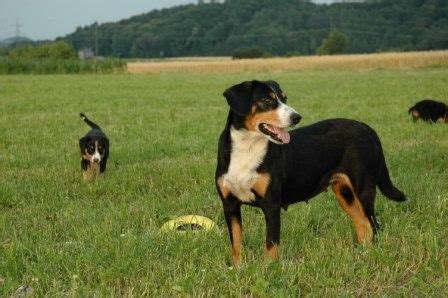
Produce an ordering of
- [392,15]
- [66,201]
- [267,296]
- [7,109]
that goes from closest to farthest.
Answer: [267,296]
[66,201]
[7,109]
[392,15]

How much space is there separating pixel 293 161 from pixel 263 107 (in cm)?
62

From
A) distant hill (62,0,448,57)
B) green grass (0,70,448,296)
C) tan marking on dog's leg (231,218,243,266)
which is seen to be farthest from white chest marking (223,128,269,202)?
distant hill (62,0,448,57)

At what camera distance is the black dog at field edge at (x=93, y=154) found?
845 centimetres

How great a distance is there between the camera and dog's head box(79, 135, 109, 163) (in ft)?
28.1

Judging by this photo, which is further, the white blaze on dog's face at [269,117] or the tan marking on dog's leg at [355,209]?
the tan marking on dog's leg at [355,209]

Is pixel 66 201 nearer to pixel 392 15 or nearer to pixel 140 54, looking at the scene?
pixel 140 54

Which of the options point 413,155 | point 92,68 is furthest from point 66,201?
point 92,68

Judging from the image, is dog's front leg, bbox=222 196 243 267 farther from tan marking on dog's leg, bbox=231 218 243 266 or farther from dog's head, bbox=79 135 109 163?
dog's head, bbox=79 135 109 163

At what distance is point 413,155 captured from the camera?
8984 mm

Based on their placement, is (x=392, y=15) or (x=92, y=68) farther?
(x=392, y=15)

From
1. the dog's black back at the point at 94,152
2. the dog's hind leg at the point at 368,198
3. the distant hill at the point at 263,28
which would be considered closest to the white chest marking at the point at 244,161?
the dog's hind leg at the point at 368,198

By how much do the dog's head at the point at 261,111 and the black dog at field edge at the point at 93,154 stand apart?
4.38 meters

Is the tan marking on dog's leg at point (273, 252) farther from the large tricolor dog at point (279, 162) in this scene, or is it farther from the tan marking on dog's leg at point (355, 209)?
the tan marking on dog's leg at point (355, 209)

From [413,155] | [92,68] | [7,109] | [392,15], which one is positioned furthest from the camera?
[392,15]
